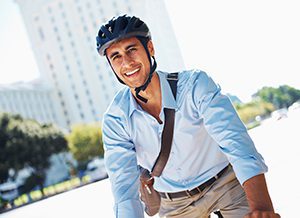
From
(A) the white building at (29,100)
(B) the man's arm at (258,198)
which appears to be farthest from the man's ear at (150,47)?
(A) the white building at (29,100)

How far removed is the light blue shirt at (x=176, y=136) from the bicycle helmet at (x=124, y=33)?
111 millimetres

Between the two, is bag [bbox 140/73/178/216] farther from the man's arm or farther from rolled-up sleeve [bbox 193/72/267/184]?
the man's arm

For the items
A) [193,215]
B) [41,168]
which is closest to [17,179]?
[41,168]

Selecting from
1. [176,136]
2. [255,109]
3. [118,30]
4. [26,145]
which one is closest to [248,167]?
[176,136]

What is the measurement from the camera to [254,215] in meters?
1.45

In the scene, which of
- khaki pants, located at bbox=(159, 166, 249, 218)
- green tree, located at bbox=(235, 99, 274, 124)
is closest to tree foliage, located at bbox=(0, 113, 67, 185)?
green tree, located at bbox=(235, 99, 274, 124)

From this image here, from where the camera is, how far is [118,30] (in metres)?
1.89

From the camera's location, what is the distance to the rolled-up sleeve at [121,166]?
6.24ft

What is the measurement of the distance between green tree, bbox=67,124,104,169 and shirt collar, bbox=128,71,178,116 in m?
51.7

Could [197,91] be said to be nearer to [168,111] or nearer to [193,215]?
[168,111]

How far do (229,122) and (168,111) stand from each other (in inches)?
11.8

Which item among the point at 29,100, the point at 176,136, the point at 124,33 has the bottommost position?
the point at 176,136

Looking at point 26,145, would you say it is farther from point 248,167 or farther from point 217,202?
point 248,167

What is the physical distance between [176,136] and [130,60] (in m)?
0.39
